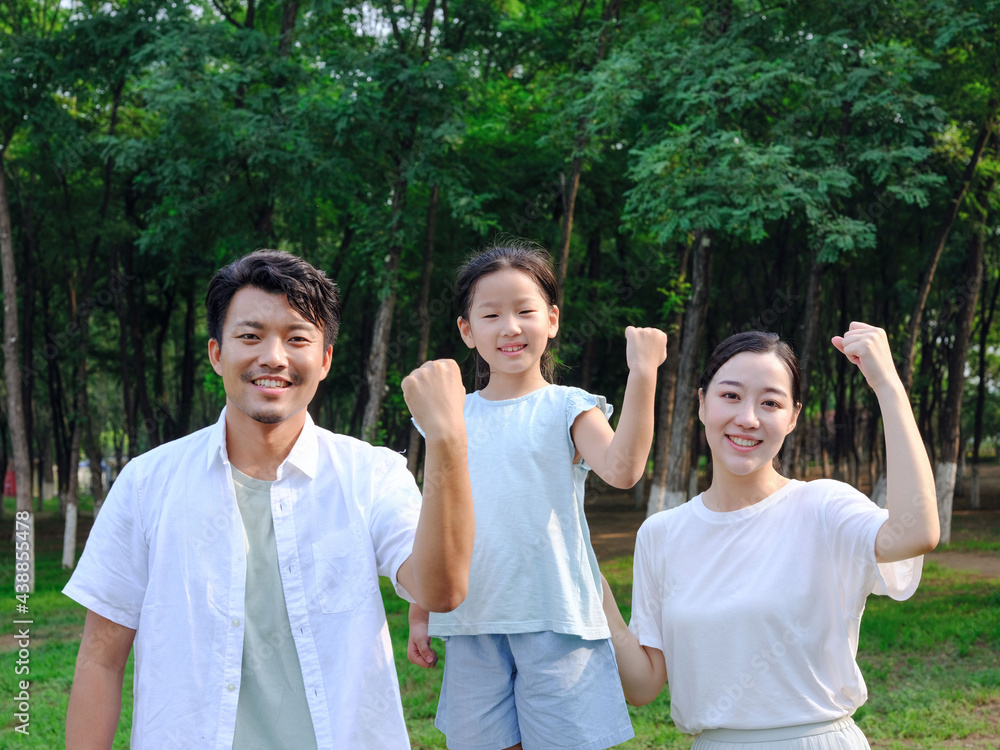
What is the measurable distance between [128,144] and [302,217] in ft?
9.69

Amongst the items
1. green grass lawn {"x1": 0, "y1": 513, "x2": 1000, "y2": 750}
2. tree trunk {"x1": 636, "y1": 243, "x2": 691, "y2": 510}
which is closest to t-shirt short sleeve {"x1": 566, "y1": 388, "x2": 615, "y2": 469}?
green grass lawn {"x1": 0, "y1": 513, "x2": 1000, "y2": 750}

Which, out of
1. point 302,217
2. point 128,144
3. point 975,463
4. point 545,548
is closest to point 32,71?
point 128,144

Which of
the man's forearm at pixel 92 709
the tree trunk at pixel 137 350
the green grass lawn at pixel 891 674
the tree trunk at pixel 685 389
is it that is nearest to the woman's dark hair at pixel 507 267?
the man's forearm at pixel 92 709

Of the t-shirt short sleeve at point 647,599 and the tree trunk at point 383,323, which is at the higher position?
the tree trunk at point 383,323

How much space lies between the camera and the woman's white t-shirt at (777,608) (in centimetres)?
219

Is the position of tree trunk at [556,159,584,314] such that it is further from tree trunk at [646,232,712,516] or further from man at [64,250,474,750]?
man at [64,250,474,750]

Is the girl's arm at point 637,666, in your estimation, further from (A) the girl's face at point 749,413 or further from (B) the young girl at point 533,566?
(A) the girl's face at point 749,413

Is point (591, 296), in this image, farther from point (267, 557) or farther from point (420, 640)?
point (267, 557)

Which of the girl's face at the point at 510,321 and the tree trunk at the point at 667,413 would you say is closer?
the girl's face at the point at 510,321

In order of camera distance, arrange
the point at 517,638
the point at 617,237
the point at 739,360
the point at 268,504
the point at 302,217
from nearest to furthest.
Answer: the point at 268,504
the point at 739,360
the point at 517,638
the point at 302,217
the point at 617,237

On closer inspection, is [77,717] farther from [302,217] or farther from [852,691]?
[302,217]

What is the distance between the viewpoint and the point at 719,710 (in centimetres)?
224

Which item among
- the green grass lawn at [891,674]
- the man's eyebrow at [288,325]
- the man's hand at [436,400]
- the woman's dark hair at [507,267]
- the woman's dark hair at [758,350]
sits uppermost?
the woman's dark hair at [507,267]

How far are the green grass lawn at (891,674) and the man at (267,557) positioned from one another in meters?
4.78
